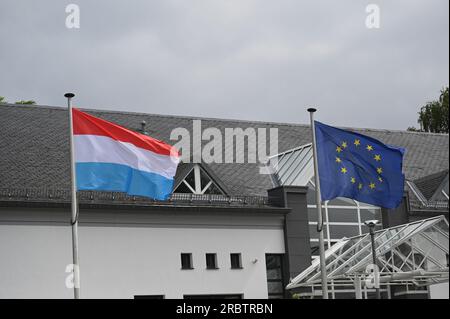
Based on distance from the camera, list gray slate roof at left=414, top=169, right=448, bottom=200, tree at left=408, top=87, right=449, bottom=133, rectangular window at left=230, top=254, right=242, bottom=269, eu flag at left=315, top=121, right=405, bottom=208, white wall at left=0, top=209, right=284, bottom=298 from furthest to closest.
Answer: tree at left=408, top=87, right=449, bottom=133 < gray slate roof at left=414, top=169, right=448, bottom=200 < rectangular window at left=230, top=254, right=242, bottom=269 < white wall at left=0, top=209, right=284, bottom=298 < eu flag at left=315, top=121, right=405, bottom=208

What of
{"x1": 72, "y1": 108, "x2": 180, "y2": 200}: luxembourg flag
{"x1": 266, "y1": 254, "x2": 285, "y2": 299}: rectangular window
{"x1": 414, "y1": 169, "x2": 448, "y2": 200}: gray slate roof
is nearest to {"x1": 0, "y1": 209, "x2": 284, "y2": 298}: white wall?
{"x1": 266, "y1": 254, "x2": 285, "y2": 299}: rectangular window

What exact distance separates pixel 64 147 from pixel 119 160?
1352 cm

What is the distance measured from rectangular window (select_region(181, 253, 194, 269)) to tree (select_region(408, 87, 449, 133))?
35.6m

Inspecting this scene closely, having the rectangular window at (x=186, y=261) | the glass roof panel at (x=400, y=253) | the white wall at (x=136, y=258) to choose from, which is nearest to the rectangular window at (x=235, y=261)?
the white wall at (x=136, y=258)

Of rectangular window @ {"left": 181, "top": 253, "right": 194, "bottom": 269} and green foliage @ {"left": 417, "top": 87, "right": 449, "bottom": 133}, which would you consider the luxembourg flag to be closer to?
rectangular window @ {"left": 181, "top": 253, "right": 194, "bottom": 269}

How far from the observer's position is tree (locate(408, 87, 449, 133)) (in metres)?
65.5

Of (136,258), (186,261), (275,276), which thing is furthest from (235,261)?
(136,258)

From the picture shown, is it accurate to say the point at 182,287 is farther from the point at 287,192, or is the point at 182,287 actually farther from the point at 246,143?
the point at 246,143

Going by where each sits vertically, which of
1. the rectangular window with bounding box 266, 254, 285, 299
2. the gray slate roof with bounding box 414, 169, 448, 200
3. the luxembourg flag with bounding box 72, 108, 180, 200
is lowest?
the rectangular window with bounding box 266, 254, 285, 299

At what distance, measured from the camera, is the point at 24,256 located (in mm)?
29750

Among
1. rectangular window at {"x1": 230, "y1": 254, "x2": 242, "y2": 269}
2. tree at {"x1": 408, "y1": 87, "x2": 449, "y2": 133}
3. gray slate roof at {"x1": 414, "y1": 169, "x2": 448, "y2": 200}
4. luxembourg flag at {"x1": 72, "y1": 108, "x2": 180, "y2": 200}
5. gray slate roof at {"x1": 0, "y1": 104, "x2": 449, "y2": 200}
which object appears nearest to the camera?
luxembourg flag at {"x1": 72, "y1": 108, "x2": 180, "y2": 200}

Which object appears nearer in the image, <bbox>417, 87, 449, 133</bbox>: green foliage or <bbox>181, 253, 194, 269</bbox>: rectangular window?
<bbox>181, 253, 194, 269</bbox>: rectangular window

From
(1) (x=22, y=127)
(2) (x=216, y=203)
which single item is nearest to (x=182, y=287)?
(2) (x=216, y=203)

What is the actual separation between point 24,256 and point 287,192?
10843 mm
